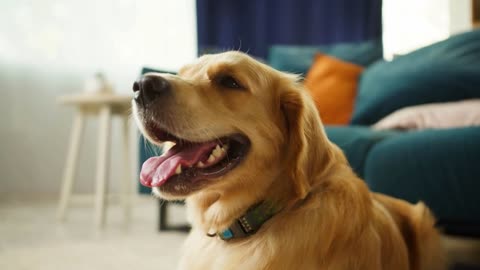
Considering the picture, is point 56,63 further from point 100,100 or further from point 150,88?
point 150,88

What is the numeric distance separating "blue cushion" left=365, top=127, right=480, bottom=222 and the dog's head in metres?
0.57

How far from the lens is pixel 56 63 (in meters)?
3.50

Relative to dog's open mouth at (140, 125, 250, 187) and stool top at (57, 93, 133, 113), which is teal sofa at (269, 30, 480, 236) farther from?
stool top at (57, 93, 133, 113)

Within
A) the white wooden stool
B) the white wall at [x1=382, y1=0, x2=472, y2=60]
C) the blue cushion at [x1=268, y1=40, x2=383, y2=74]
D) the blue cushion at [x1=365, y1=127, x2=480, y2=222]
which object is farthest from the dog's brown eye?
the white wall at [x1=382, y1=0, x2=472, y2=60]

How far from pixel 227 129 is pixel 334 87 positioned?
184 cm

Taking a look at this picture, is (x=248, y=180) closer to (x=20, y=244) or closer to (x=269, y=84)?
(x=269, y=84)

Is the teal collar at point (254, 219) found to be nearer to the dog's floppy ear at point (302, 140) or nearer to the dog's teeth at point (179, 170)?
the dog's floppy ear at point (302, 140)

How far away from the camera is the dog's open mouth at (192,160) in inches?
38.4

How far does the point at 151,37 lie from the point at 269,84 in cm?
286

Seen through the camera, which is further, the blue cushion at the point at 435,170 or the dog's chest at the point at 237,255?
the blue cushion at the point at 435,170

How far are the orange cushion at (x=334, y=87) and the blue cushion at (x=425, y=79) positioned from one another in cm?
19

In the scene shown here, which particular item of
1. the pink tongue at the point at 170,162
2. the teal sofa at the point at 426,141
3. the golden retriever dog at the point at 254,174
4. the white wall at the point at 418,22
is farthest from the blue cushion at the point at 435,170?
the white wall at the point at 418,22

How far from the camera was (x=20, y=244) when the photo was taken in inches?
81.5

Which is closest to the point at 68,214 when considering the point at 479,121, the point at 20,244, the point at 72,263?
the point at 20,244
